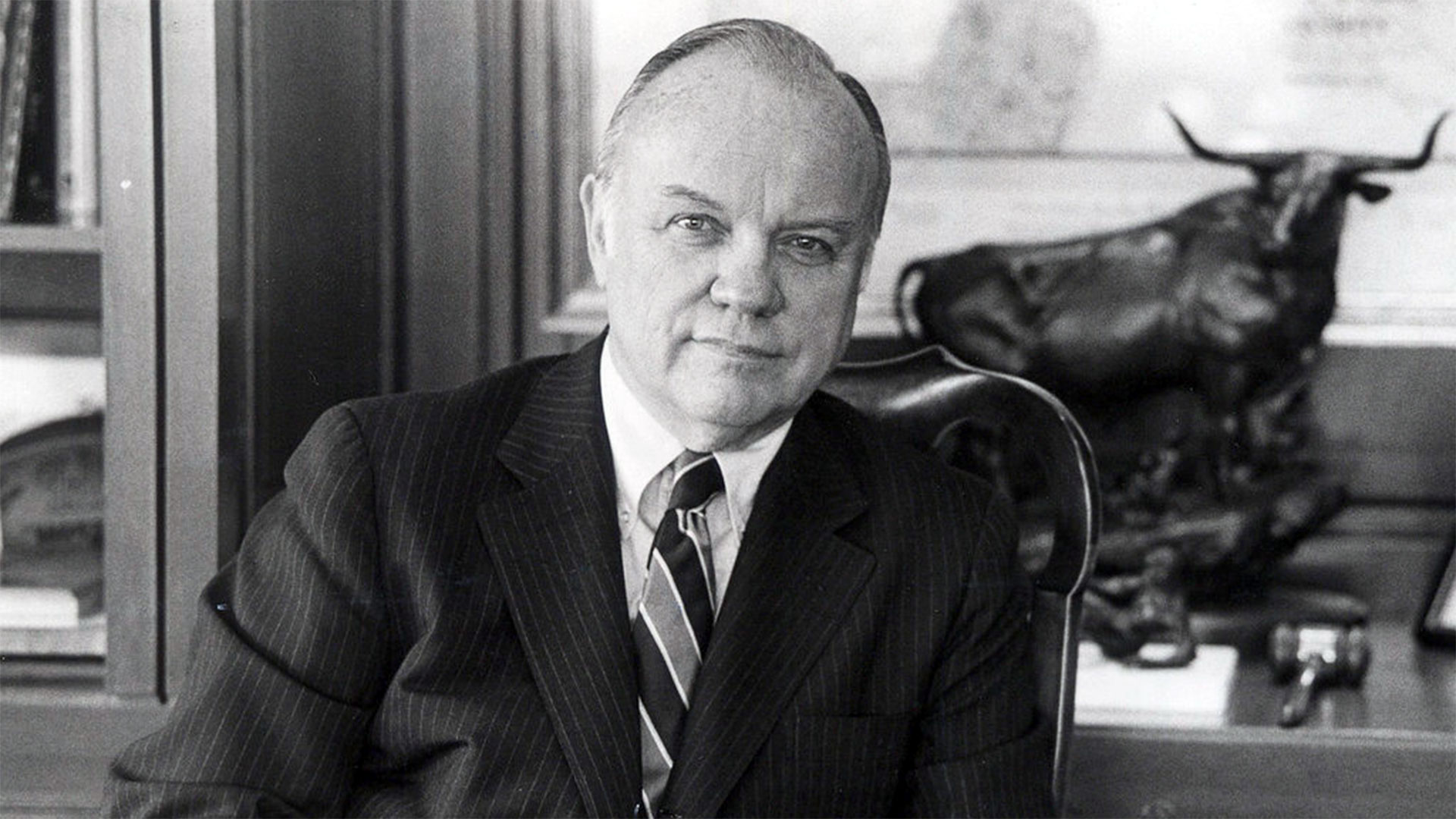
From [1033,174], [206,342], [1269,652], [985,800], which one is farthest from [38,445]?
[1269,652]

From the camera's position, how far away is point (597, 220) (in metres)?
1.44

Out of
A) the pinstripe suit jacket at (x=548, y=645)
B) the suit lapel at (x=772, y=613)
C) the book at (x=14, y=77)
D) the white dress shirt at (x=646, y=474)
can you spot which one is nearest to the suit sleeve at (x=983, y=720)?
the pinstripe suit jacket at (x=548, y=645)

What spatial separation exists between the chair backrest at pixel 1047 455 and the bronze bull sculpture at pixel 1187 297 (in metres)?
0.49

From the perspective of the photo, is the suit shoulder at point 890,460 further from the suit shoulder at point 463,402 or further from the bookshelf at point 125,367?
the bookshelf at point 125,367

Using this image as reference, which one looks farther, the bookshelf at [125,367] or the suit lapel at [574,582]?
the bookshelf at [125,367]

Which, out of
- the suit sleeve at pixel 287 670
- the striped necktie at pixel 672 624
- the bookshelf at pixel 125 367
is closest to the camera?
the suit sleeve at pixel 287 670

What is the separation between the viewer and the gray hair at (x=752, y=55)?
4.45 feet

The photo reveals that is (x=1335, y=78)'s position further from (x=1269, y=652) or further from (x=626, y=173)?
(x=626, y=173)

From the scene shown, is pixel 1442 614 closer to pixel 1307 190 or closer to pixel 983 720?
pixel 1307 190

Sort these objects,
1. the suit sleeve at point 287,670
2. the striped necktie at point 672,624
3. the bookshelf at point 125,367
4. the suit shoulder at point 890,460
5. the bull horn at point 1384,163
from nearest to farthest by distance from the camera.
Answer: the suit sleeve at point 287,670 → the striped necktie at point 672,624 → the suit shoulder at point 890,460 → the bookshelf at point 125,367 → the bull horn at point 1384,163

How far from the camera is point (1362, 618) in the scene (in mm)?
2143

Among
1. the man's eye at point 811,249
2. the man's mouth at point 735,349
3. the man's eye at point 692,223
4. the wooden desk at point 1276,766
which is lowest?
the wooden desk at point 1276,766

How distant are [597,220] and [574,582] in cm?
33

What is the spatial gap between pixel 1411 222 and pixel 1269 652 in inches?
24.6
